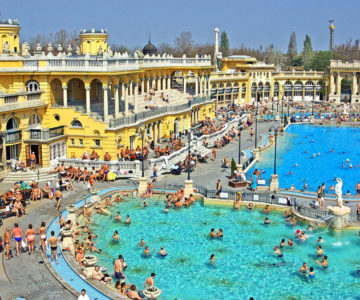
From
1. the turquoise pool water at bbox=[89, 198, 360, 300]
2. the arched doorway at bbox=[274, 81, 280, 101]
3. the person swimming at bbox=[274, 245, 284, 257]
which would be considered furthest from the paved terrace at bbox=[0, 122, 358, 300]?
the arched doorway at bbox=[274, 81, 280, 101]

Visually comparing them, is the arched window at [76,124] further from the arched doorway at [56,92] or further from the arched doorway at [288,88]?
the arched doorway at [288,88]

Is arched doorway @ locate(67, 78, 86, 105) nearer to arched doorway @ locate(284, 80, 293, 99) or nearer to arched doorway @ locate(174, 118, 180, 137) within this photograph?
arched doorway @ locate(174, 118, 180, 137)

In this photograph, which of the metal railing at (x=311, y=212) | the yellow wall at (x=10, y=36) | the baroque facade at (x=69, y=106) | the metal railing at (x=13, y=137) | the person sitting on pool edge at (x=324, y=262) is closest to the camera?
the person sitting on pool edge at (x=324, y=262)

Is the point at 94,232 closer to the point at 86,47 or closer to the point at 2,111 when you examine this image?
the point at 2,111

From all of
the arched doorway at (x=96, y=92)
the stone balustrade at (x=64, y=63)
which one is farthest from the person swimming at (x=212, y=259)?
the arched doorway at (x=96, y=92)

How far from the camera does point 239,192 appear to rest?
100 feet

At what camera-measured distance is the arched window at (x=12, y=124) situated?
3369cm

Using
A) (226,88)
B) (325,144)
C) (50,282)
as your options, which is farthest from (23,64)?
(226,88)

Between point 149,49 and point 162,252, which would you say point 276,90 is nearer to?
point 149,49

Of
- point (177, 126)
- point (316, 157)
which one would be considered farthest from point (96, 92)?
point (316, 157)

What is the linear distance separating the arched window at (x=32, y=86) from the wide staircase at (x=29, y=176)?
656 centimetres

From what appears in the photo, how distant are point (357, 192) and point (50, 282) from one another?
864 inches

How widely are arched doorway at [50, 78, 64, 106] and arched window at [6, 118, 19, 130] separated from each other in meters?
4.27

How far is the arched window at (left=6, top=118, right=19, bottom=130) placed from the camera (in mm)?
33688
